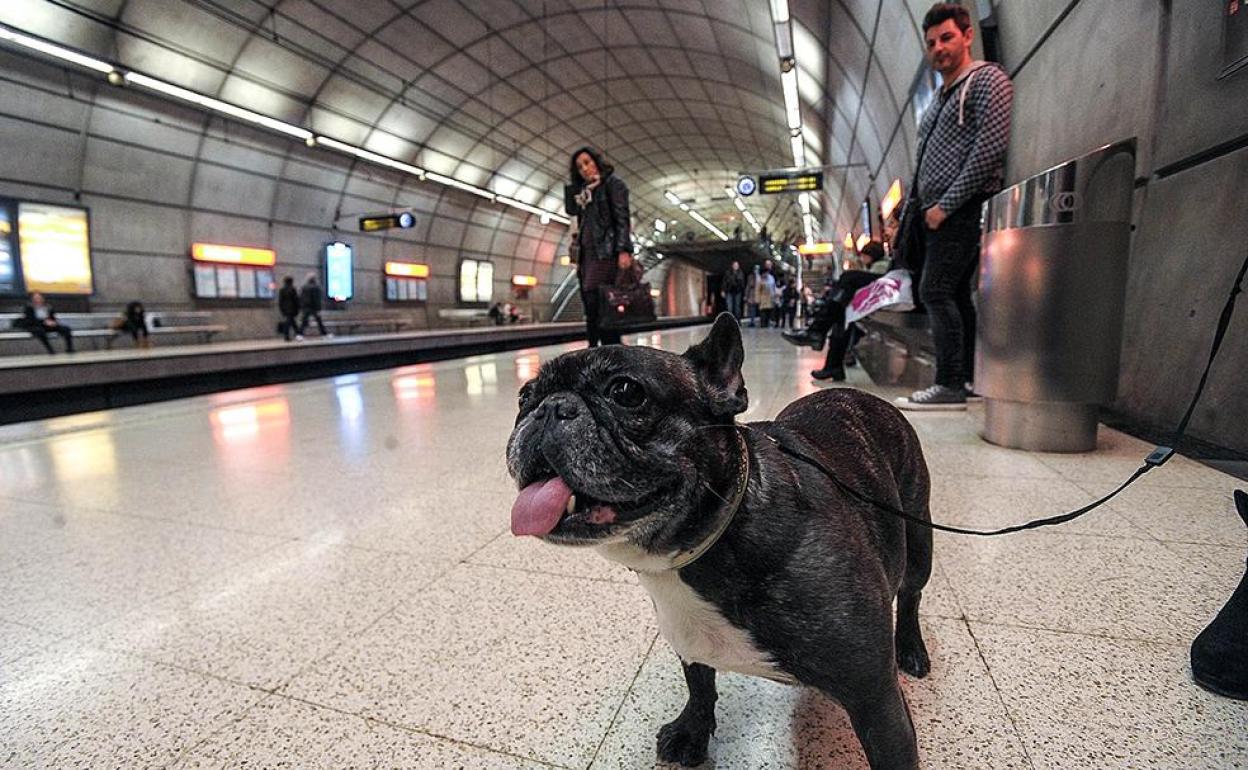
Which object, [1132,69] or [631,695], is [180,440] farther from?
[1132,69]

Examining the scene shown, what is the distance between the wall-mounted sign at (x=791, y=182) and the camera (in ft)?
58.9

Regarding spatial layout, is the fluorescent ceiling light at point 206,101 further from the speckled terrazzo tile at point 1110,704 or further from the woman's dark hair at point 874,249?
the speckled terrazzo tile at point 1110,704

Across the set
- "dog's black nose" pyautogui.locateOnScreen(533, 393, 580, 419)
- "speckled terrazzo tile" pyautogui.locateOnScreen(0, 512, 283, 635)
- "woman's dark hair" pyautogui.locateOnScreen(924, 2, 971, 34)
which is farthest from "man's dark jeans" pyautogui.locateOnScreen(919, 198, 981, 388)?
"speckled terrazzo tile" pyautogui.locateOnScreen(0, 512, 283, 635)

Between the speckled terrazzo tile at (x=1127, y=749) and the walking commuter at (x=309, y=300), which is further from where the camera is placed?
the walking commuter at (x=309, y=300)

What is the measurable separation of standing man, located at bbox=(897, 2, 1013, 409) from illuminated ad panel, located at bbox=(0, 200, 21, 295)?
18.6 meters

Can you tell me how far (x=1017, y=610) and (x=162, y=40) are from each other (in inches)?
777

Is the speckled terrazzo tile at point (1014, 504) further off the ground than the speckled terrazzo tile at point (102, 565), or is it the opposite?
the speckled terrazzo tile at point (1014, 504)

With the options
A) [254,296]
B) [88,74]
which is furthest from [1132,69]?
[254,296]

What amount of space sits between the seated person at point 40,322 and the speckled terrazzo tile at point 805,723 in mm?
17413

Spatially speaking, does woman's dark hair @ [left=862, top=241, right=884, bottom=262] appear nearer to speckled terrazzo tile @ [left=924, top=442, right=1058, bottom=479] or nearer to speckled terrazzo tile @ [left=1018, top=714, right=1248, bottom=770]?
speckled terrazzo tile @ [left=924, top=442, right=1058, bottom=479]

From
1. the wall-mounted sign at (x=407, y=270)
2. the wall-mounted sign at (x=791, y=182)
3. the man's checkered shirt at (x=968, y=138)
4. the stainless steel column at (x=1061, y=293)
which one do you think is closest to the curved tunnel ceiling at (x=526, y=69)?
the wall-mounted sign at (x=791, y=182)

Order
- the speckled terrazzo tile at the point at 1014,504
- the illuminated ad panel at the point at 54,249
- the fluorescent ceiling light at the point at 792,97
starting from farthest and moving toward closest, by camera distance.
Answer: the fluorescent ceiling light at the point at 792,97 < the illuminated ad panel at the point at 54,249 < the speckled terrazzo tile at the point at 1014,504

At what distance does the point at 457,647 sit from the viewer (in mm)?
1466

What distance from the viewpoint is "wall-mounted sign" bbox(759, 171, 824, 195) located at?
18.0 metres
